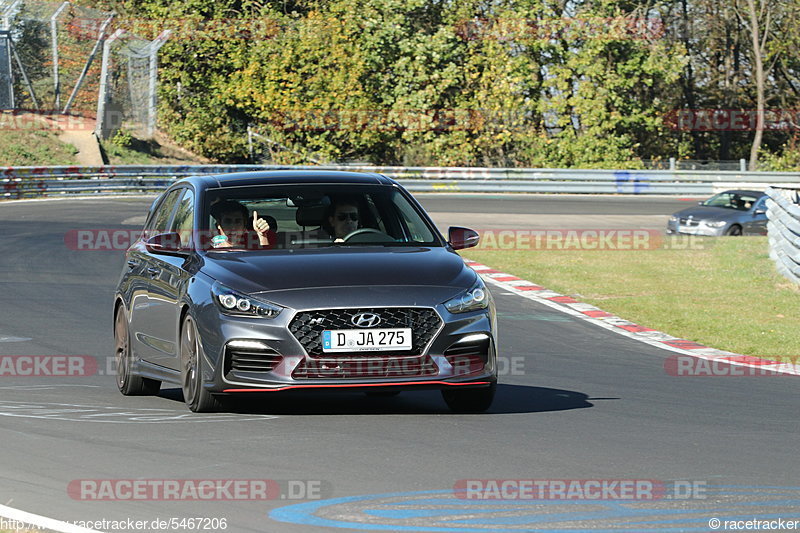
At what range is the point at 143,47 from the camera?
4725cm

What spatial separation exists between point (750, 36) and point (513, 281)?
40527 millimetres

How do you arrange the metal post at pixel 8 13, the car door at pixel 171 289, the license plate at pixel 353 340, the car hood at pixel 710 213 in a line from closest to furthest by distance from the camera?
the license plate at pixel 353 340
the car door at pixel 171 289
the car hood at pixel 710 213
the metal post at pixel 8 13

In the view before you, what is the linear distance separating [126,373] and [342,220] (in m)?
2.18

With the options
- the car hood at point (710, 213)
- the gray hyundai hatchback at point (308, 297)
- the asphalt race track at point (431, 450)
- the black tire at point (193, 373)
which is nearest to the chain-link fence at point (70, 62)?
the car hood at point (710, 213)

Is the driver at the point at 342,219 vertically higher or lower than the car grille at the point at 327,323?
higher

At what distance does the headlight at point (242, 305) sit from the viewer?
848 centimetres

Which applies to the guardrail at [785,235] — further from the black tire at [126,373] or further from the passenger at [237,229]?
the passenger at [237,229]

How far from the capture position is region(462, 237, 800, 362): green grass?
16266 mm

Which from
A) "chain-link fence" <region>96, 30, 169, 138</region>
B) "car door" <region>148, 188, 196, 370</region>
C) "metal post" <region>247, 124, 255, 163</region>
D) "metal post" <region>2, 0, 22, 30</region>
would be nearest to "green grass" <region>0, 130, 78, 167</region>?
"chain-link fence" <region>96, 30, 169, 138</region>

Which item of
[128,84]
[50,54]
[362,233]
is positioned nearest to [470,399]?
[362,233]

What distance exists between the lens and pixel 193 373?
29.4 feet

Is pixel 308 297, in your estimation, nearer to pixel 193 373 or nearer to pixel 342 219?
pixel 193 373

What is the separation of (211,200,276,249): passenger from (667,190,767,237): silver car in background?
24641mm

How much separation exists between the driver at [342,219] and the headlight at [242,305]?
1.26 metres
